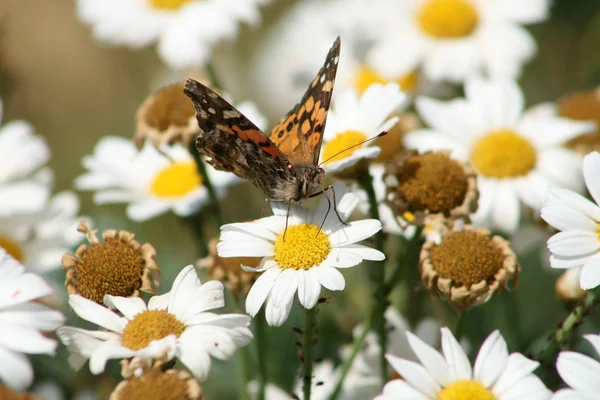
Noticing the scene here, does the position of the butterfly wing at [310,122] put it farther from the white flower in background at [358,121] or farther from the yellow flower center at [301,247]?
the yellow flower center at [301,247]

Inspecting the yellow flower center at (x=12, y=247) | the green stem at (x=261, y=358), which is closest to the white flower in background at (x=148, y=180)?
the yellow flower center at (x=12, y=247)

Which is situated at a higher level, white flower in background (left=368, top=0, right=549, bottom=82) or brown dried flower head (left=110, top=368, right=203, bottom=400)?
white flower in background (left=368, top=0, right=549, bottom=82)

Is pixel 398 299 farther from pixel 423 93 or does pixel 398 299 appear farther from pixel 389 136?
pixel 423 93

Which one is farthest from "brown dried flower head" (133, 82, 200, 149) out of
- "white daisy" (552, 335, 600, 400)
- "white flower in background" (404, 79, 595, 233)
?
"white daisy" (552, 335, 600, 400)

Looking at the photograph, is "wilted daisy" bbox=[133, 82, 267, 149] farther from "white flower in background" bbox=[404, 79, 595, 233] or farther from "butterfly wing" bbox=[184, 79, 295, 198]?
"white flower in background" bbox=[404, 79, 595, 233]

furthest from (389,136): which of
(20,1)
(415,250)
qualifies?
(20,1)

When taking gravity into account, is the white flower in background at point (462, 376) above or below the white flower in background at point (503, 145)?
below
